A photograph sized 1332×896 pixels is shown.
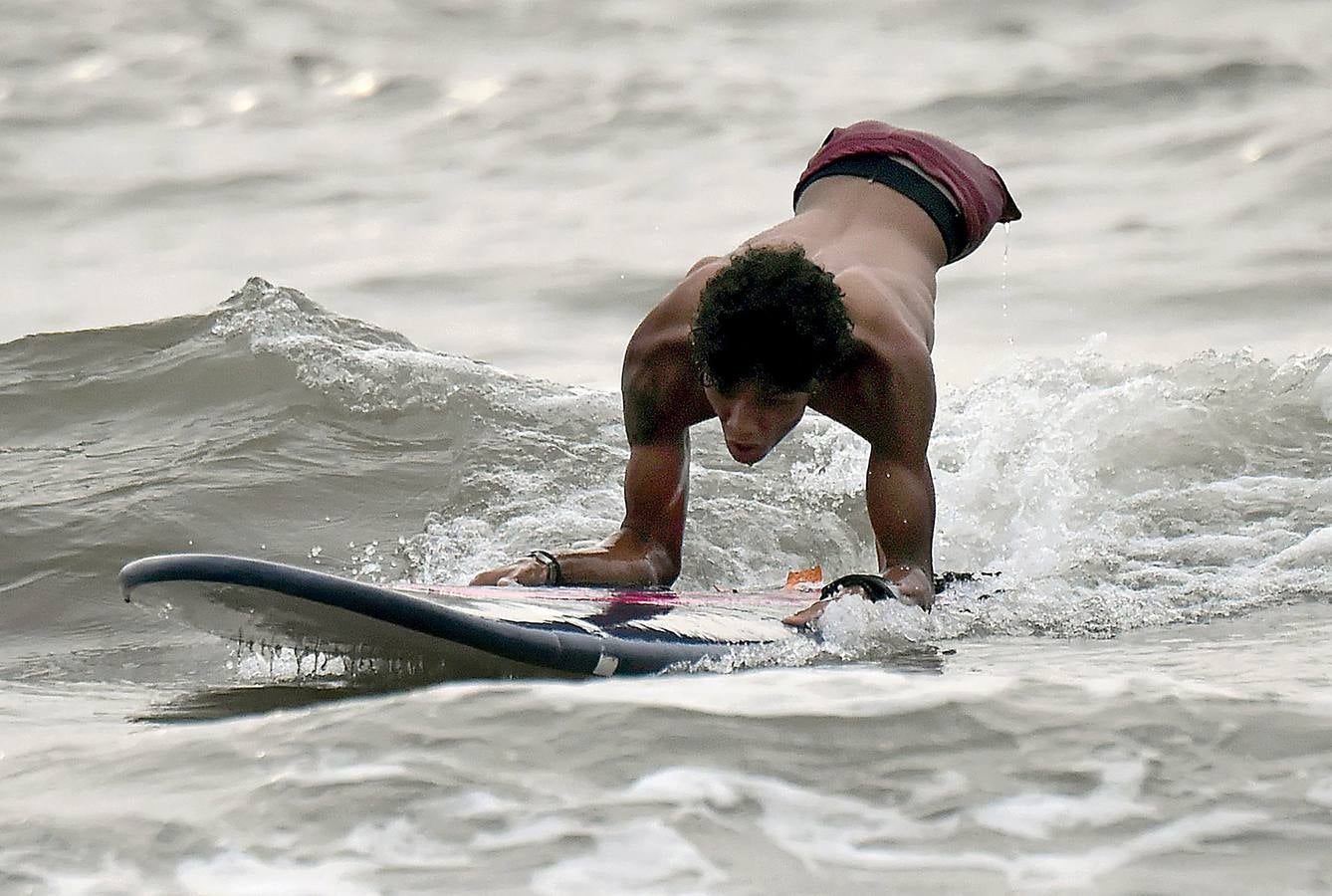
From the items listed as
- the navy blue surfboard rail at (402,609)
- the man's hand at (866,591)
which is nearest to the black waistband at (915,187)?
the man's hand at (866,591)

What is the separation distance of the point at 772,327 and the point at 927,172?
51.6 inches

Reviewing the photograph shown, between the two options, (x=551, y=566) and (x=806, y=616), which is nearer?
(x=806, y=616)

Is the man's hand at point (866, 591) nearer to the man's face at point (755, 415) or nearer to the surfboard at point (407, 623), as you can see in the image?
the surfboard at point (407, 623)

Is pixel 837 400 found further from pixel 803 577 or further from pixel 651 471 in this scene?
pixel 803 577

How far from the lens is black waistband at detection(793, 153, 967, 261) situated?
4.41 metres

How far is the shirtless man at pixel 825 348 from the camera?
338 cm

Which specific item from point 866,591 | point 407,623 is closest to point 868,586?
point 866,591

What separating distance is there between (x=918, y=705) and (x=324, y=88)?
1010 centimetres

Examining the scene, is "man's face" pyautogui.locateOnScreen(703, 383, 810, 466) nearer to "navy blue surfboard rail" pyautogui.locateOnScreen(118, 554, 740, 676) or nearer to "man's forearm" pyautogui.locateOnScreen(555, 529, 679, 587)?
"navy blue surfboard rail" pyautogui.locateOnScreen(118, 554, 740, 676)

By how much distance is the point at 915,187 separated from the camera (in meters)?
4.42

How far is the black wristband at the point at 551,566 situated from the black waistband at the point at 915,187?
1.39m

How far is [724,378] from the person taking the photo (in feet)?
11.1

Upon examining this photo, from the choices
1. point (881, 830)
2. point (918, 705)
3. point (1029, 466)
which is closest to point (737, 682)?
point (918, 705)

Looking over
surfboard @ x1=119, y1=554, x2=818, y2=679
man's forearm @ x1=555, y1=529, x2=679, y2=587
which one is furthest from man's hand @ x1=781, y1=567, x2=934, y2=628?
man's forearm @ x1=555, y1=529, x2=679, y2=587
